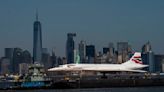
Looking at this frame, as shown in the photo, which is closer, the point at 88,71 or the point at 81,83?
the point at 81,83

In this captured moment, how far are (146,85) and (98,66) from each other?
6025cm

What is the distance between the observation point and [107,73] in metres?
199

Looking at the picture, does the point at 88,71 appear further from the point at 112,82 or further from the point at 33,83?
the point at 33,83

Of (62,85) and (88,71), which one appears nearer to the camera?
(62,85)

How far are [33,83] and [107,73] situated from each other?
83.6 m

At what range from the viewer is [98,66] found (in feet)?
637

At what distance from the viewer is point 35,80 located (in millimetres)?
121062

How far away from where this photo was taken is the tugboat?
118119 millimetres

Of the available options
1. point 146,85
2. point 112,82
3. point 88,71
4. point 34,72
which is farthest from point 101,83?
point 88,71

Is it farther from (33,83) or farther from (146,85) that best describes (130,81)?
(33,83)

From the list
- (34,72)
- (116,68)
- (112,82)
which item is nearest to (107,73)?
(116,68)

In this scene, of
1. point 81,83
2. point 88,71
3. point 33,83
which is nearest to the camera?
point 33,83

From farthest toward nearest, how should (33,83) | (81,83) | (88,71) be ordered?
1. (88,71)
2. (81,83)
3. (33,83)

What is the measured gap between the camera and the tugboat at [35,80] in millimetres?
118119
